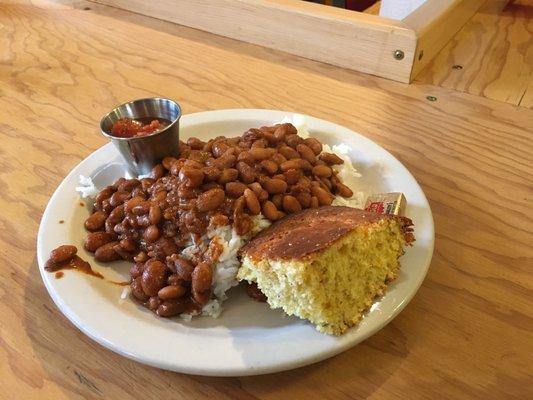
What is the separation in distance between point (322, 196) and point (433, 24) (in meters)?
1.20

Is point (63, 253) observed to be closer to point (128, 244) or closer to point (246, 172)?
point (128, 244)

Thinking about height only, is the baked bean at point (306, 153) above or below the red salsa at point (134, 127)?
below

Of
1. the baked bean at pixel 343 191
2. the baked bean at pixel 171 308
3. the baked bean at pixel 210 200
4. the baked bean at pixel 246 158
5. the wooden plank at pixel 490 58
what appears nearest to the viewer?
the baked bean at pixel 171 308

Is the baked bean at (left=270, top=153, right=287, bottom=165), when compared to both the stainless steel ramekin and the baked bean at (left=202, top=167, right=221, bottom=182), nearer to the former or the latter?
the baked bean at (left=202, top=167, right=221, bottom=182)

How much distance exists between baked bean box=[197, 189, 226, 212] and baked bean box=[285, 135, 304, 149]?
35 cm

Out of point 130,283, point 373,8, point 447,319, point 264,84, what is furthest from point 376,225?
point 373,8

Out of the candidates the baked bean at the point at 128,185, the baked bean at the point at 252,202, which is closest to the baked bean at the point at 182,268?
the baked bean at the point at 252,202

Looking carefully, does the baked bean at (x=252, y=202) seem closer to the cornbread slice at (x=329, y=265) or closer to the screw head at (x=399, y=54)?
the cornbread slice at (x=329, y=265)

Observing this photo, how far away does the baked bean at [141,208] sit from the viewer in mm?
1296

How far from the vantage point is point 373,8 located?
3623 millimetres

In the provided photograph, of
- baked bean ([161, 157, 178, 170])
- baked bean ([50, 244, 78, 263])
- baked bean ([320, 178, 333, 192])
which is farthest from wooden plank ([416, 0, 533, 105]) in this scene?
baked bean ([50, 244, 78, 263])

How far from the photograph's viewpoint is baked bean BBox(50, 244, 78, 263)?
120 cm

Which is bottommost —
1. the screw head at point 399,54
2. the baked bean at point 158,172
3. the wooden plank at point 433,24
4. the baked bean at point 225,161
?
the baked bean at point 158,172

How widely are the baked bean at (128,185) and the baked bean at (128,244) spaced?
0.18 metres
